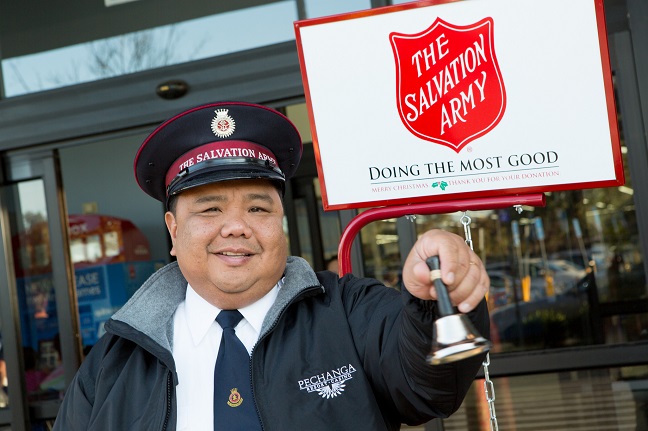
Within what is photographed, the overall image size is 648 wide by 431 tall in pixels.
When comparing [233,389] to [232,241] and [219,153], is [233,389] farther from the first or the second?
[219,153]

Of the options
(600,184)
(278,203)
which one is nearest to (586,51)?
(600,184)

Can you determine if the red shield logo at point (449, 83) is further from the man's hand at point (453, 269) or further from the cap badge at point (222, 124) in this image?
the man's hand at point (453, 269)

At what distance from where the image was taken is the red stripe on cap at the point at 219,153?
1787 mm

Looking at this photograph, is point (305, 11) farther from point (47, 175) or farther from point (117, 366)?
point (117, 366)

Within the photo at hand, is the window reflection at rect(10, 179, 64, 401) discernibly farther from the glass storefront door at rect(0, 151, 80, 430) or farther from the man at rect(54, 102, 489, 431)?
the man at rect(54, 102, 489, 431)

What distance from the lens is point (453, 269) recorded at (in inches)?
48.3

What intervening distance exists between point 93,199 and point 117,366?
4374 mm

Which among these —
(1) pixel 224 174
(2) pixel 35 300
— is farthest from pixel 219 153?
(2) pixel 35 300

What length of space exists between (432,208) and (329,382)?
1.47 feet

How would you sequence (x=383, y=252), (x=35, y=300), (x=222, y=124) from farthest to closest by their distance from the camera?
(x=383, y=252), (x=35, y=300), (x=222, y=124)

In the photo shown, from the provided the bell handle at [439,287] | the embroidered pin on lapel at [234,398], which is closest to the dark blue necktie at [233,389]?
the embroidered pin on lapel at [234,398]

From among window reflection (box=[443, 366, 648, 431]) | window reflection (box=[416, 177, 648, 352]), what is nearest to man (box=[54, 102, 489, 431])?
window reflection (box=[443, 366, 648, 431])

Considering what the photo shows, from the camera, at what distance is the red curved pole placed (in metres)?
1.74

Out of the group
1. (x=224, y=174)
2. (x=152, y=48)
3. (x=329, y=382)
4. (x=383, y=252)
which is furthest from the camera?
(x=383, y=252)
